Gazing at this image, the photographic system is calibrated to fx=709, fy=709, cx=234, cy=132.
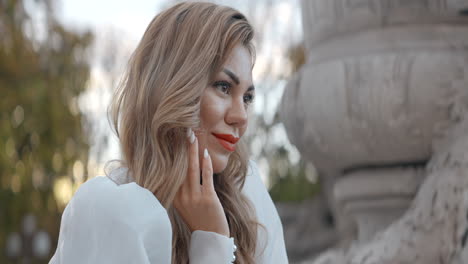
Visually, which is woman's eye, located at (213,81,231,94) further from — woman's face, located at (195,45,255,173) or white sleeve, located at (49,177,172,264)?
white sleeve, located at (49,177,172,264)

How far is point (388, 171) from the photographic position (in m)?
2.71

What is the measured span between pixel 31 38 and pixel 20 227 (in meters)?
3.09

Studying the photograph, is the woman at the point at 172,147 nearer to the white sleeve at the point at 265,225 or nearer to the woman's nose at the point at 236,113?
the woman's nose at the point at 236,113

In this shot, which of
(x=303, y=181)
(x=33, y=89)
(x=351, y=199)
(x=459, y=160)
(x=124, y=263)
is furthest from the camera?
(x=33, y=89)

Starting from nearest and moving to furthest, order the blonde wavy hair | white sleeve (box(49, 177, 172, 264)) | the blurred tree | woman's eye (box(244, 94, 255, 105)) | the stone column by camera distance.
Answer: white sleeve (box(49, 177, 172, 264)) < the blonde wavy hair < woman's eye (box(244, 94, 255, 105)) < the stone column < the blurred tree

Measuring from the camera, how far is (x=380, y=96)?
2.58 meters

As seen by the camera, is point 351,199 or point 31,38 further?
point 31,38

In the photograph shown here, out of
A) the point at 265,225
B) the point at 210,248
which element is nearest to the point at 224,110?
the point at 210,248

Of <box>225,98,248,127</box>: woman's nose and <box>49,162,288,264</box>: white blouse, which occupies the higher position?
<box>225,98,248,127</box>: woman's nose

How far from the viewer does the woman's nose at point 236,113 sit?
5.59 feet

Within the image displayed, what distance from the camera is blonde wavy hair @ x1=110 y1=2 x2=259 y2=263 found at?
1.63 meters

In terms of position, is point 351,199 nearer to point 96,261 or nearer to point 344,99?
point 344,99

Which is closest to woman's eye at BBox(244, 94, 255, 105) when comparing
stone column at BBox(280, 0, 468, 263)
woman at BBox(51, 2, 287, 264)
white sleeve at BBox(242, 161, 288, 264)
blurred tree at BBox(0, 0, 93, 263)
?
woman at BBox(51, 2, 287, 264)

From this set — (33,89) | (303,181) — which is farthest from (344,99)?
(33,89)
